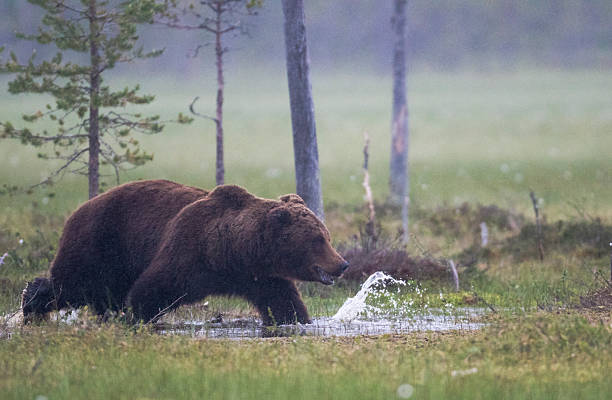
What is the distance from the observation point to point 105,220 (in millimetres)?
8336

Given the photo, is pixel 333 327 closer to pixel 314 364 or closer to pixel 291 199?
pixel 291 199

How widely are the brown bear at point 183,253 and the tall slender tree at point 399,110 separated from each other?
1190 centimetres

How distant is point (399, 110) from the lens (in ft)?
70.0

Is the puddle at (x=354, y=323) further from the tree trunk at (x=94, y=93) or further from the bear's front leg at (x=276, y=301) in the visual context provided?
the tree trunk at (x=94, y=93)

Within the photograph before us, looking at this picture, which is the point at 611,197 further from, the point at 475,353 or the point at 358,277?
the point at 475,353

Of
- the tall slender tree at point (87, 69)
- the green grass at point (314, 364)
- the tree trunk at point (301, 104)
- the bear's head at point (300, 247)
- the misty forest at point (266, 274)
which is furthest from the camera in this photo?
the tall slender tree at point (87, 69)

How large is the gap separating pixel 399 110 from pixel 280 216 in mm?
14046

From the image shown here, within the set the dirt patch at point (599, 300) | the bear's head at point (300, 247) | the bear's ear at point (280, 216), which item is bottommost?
the dirt patch at point (599, 300)

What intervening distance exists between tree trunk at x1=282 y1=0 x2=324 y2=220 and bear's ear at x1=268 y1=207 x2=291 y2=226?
3027mm

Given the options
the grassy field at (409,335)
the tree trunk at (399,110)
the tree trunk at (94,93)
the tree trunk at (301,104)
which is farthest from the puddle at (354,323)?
the tree trunk at (399,110)

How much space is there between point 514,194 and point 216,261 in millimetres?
18795

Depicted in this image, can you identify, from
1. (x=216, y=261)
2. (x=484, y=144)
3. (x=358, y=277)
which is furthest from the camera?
(x=484, y=144)

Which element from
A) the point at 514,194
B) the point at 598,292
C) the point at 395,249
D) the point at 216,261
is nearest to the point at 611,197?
the point at 514,194

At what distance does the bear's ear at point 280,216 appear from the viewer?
775 cm
